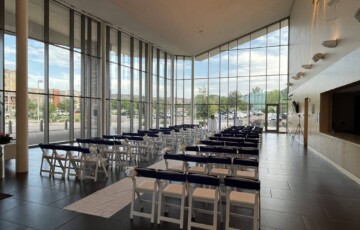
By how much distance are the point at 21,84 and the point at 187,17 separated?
28.8ft

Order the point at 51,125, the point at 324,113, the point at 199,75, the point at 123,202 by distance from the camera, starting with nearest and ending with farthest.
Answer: the point at 123,202, the point at 324,113, the point at 51,125, the point at 199,75

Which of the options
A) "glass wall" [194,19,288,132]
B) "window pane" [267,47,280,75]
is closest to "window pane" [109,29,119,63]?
"glass wall" [194,19,288,132]

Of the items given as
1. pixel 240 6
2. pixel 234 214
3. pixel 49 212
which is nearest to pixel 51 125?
pixel 49 212

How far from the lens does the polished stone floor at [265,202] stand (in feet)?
10.9

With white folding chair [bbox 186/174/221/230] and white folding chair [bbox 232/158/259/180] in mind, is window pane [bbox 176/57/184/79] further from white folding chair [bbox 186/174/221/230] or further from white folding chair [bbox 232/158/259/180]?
white folding chair [bbox 186/174/221/230]

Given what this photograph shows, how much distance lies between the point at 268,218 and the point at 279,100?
15800 millimetres

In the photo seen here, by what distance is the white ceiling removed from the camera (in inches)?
415

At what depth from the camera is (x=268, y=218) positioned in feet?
11.5

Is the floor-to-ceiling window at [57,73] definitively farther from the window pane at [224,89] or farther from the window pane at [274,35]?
the window pane at [274,35]

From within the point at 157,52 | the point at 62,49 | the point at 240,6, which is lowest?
the point at 62,49

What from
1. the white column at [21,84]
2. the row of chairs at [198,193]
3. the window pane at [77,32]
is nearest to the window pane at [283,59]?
the window pane at [77,32]

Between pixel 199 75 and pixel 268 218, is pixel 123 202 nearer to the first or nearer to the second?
pixel 268 218

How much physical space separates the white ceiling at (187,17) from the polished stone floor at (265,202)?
7.47m

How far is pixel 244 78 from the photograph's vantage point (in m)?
18.4
